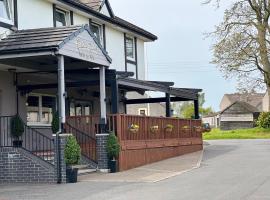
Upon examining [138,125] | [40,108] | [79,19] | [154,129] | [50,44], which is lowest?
[154,129]

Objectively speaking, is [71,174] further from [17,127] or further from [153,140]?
[153,140]

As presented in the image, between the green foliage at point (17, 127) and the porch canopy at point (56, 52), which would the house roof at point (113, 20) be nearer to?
the porch canopy at point (56, 52)

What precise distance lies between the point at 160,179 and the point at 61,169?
9.81 feet

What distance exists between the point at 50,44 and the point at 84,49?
1710 millimetres

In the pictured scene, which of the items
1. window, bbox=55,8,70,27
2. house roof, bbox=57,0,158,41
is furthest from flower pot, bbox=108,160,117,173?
house roof, bbox=57,0,158,41

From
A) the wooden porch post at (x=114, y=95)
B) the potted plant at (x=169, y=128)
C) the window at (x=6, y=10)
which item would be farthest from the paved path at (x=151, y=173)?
the window at (x=6, y=10)

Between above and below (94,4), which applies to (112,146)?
below

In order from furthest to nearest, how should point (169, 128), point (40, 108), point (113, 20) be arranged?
point (113, 20) < point (169, 128) < point (40, 108)

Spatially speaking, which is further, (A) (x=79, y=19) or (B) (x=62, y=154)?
(A) (x=79, y=19)

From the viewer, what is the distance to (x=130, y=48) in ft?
98.9

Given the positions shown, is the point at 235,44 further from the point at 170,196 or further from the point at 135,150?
the point at 170,196

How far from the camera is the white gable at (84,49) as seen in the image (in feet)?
58.2

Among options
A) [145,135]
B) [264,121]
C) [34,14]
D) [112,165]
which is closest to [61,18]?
[34,14]

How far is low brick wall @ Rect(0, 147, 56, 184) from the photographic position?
17266mm
